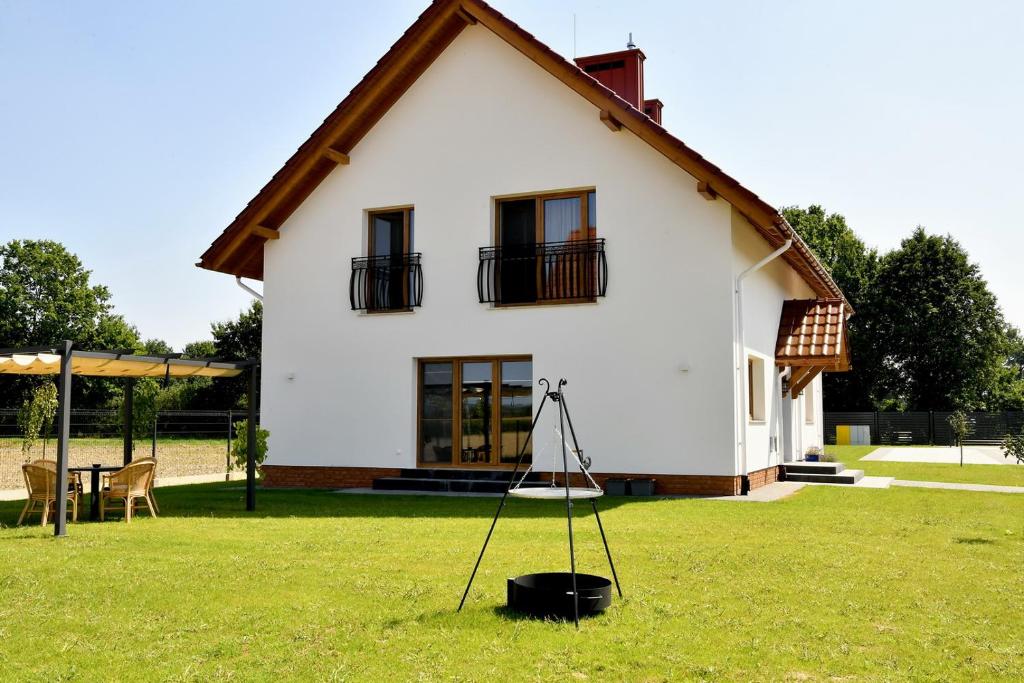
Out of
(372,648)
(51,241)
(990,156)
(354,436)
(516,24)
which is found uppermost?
(51,241)

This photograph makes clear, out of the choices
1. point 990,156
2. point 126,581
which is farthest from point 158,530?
point 990,156

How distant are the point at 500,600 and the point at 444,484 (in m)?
8.42

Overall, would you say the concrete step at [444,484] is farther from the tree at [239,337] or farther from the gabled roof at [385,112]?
the tree at [239,337]

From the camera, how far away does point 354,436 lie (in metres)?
15.4

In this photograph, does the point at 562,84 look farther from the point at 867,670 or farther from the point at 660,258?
the point at 867,670

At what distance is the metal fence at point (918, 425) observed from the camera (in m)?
34.8

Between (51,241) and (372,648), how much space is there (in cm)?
5154

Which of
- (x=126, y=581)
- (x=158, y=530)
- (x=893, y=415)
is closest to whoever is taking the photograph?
(x=126, y=581)

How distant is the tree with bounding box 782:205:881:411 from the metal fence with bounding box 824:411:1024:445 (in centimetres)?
296

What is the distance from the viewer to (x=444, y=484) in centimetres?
1459

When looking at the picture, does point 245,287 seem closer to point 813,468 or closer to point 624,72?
point 624,72

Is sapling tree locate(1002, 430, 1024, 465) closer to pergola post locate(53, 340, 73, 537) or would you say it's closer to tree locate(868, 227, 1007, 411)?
pergola post locate(53, 340, 73, 537)

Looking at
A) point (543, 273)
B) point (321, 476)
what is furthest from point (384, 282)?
point (321, 476)

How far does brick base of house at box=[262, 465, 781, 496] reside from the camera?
13328 mm
